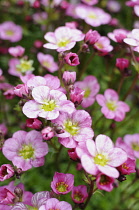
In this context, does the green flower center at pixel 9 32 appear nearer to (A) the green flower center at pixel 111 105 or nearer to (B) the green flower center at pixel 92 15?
(B) the green flower center at pixel 92 15

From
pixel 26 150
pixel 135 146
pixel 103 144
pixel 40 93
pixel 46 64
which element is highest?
pixel 40 93

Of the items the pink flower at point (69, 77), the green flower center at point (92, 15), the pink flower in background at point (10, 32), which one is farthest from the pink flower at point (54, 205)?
the pink flower in background at point (10, 32)

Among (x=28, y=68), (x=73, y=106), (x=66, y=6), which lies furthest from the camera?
(x=66, y=6)

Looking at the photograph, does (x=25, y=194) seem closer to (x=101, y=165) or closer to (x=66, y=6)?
(x=101, y=165)

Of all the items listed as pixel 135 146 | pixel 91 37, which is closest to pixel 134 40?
pixel 91 37

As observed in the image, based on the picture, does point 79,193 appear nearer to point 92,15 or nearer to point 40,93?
point 40,93

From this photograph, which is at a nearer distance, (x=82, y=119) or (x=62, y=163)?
(x=82, y=119)

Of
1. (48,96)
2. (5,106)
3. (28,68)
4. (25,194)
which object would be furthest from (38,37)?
(25,194)
